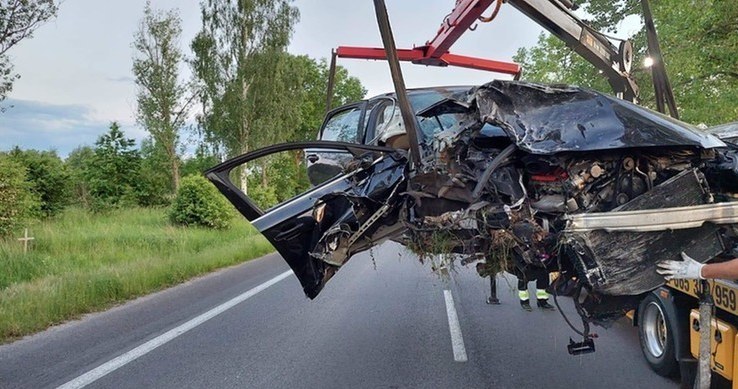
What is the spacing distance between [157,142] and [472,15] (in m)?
30.9

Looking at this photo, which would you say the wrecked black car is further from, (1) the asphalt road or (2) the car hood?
(1) the asphalt road

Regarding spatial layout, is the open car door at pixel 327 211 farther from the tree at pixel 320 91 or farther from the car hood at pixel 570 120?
the tree at pixel 320 91

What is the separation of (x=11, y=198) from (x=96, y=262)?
282 cm

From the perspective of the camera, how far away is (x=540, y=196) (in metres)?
3.01

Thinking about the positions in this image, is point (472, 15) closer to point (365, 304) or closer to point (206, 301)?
point (365, 304)

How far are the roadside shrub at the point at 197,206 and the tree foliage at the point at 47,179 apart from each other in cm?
345

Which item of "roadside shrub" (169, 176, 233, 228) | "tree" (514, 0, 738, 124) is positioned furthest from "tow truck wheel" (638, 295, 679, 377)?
"roadside shrub" (169, 176, 233, 228)

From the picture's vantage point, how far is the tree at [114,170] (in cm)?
2225

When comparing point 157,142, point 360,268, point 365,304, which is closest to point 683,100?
point 360,268

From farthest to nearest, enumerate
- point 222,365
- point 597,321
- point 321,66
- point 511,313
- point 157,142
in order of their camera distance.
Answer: point 321,66
point 157,142
point 511,313
point 222,365
point 597,321

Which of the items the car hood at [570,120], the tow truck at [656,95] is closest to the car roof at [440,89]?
the tow truck at [656,95]

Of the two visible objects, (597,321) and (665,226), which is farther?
(597,321)

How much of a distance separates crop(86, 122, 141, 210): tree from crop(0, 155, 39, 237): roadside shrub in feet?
37.0

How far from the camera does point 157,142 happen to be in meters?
32.3
